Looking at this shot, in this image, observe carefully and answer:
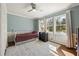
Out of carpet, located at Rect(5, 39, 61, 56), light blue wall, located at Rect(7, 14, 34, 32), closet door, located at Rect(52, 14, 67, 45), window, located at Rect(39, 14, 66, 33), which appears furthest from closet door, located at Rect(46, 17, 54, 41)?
light blue wall, located at Rect(7, 14, 34, 32)

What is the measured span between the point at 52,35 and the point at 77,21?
1152 mm

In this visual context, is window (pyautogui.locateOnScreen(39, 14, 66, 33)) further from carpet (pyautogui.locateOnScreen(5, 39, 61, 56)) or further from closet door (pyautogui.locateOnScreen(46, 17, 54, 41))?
carpet (pyautogui.locateOnScreen(5, 39, 61, 56))

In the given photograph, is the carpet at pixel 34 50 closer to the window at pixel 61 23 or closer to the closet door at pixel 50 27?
the closet door at pixel 50 27

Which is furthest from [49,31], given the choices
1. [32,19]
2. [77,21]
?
[77,21]

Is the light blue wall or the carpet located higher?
the light blue wall

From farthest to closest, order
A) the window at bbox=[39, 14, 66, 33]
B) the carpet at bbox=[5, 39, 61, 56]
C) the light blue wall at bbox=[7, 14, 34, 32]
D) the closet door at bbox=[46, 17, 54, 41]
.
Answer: the closet door at bbox=[46, 17, 54, 41] → the window at bbox=[39, 14, 66, 33] → the light blue wall at bbox=[7, 14, 34, 32] → the carpet at bbox=[5, 39, 61, 56]

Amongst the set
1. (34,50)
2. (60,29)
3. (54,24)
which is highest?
(54,24)

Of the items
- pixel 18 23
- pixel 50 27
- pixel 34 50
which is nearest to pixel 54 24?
pixel 50 27

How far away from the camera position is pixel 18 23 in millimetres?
2443

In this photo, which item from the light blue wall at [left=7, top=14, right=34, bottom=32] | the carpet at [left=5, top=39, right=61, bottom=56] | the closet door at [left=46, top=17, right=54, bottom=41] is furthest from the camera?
the closet door at [left=46, top=17, right=54, bottom=41]

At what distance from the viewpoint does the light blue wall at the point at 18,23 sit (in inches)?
94.7

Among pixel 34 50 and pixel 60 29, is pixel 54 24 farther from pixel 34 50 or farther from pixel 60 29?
pixel 34 50

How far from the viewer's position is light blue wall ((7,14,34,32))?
2.41 meters

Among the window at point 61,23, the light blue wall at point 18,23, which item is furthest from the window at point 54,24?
the light blue wall at point 18,23
